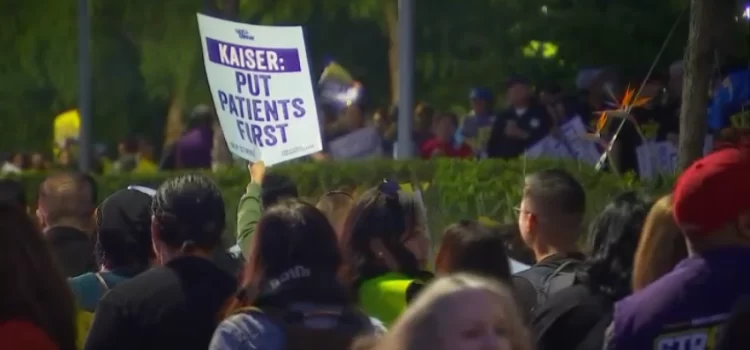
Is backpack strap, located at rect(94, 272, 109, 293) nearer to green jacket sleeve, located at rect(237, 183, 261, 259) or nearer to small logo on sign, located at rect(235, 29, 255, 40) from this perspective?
green jacket sleeve, located at rect(237, 183, 261, 259)

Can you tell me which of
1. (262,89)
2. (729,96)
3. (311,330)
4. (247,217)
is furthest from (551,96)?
(311,330)

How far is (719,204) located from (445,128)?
40.1 ft

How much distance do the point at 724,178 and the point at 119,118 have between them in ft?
76.7

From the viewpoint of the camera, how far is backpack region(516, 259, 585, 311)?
5883 mm

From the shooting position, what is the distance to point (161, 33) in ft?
76.7

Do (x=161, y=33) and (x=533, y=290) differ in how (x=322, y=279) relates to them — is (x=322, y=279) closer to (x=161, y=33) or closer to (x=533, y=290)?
(x=533, y=290)

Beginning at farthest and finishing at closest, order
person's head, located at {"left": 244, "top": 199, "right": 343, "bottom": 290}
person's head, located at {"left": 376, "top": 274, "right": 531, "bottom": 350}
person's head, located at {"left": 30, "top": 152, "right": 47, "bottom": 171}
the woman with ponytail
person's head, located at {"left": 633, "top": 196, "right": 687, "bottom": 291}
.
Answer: person's head, located at {"left": 30, "top": 152, "right": 47, "bottom": 171} → the woman with ponytail → person's head, located at {"left": 633, "top": 196, "right": 687, "bottom": 291} → person's head, located at {"left": 244, "top": 199, "right": 343, "bottom": 290} → person's head, located at {"left": 376, "top": 274, "right": 531, "bottom": 350}

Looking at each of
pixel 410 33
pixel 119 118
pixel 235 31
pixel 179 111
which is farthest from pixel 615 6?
pixel 119 118

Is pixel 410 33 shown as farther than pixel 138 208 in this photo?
Yes

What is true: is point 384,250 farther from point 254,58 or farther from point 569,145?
point 569,145

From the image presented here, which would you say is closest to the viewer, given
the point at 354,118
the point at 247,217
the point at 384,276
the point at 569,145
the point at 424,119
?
the point at 384,276

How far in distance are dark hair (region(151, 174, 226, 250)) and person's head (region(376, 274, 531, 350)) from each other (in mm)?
2070

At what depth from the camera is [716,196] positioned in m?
4.72

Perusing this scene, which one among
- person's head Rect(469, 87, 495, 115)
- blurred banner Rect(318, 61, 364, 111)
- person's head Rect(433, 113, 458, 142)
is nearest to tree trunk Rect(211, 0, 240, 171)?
blurred banner Rect(318, 61, 364, 111)
